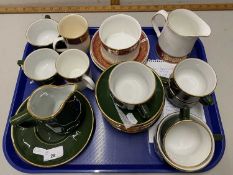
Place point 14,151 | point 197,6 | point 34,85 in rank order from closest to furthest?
point 14,151
point 34,85
point 197,6

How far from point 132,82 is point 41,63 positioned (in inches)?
11.9

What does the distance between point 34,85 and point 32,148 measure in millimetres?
219

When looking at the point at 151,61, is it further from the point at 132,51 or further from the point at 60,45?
the point at 60,45

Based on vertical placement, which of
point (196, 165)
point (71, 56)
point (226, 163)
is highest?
point (71, 56)

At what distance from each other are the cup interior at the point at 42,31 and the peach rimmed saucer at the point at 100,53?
0.45 ft

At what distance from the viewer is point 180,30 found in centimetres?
79

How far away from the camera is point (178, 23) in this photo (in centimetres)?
80

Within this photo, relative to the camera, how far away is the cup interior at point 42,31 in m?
0.85

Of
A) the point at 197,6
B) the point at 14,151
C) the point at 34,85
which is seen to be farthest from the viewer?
the point at 197,6

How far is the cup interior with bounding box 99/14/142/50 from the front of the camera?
0.78 m

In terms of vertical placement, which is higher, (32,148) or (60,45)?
(60,45)

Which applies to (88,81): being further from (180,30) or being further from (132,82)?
(180,30)

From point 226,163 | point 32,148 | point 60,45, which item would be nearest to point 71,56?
point 60,45

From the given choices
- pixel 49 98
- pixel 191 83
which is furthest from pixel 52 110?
pixel 191 83
